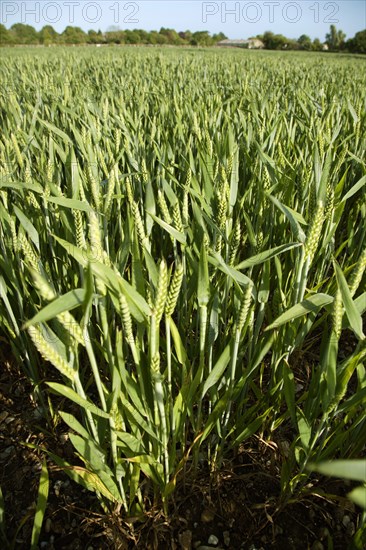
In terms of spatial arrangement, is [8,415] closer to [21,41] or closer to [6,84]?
[6,84]

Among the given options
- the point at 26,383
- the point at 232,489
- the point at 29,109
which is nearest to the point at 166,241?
the point at 26,383

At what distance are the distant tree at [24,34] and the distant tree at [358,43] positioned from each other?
2830 centimetres

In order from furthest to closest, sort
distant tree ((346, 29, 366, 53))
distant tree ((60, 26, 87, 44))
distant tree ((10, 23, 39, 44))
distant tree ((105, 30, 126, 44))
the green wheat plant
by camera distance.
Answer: distant tree ((10, 23, 39, 44))
distant tree ((105, 30, 126, 44))
distant tree ((60, 26, 87, 44))
distant tree ((346, 29, 366, 53))
the green wheat plant

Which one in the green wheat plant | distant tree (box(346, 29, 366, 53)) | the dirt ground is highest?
distant tree (box(346, 29, 366, 53))

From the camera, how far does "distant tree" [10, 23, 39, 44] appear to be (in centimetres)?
3503

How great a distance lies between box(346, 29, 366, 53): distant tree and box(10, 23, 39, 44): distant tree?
28.3m

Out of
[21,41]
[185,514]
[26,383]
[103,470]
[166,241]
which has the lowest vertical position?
[185,514]

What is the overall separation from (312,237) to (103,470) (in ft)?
2.00

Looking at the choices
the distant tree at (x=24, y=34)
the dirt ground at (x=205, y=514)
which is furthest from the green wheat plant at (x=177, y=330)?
the distant tree at (x=24, y=34)

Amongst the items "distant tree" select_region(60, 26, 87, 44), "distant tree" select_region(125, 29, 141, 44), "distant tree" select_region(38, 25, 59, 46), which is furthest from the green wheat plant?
"distant tree" select_region(38, 25, 59, 46)

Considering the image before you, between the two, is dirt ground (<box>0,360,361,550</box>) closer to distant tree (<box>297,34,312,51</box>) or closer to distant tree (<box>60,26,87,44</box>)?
distant tree (<box>297,34,312,51</box>)

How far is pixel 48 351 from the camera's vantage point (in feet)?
1.50

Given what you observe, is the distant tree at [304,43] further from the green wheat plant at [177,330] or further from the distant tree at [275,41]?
the green wheat plant at [177,330]

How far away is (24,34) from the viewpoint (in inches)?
1438
